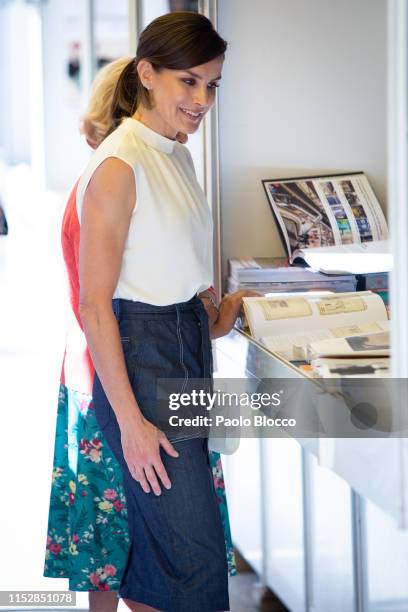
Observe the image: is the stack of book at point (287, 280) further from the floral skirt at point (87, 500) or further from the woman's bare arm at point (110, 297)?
the woman's bare arm at point (110, 297)

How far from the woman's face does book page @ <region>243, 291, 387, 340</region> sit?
43 centimetres

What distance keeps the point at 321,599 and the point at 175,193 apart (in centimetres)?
99

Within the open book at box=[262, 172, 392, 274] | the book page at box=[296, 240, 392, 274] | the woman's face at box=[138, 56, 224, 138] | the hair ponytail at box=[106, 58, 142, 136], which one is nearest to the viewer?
the woman's face at box=[138, 56, 224, 138]

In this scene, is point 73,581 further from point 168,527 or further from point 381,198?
point 381,198

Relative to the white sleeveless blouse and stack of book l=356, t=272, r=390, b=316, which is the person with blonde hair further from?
stack of book l=356, t=272, r=390, b=316

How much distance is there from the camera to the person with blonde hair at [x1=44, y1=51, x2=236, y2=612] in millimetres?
2139

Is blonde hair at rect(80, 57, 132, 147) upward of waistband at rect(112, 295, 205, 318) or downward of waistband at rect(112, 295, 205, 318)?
upward

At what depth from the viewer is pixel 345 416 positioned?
5.04 feet

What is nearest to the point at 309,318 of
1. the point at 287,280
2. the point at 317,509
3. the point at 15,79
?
the point at 287,280

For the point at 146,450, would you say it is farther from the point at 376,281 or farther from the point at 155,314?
the point at 376,281

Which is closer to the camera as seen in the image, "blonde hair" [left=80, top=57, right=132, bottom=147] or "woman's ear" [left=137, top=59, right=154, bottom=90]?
"woman's ear" [left=137, top=59, right=154, bottom=90]

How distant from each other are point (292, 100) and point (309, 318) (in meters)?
0.83

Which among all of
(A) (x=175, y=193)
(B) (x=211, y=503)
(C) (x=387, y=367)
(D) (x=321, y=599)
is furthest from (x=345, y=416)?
(D) (x=321, y=599)

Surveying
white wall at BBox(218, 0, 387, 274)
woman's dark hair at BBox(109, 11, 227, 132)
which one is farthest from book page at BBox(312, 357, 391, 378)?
white wall at BBox(218, 0, 387, 274)
